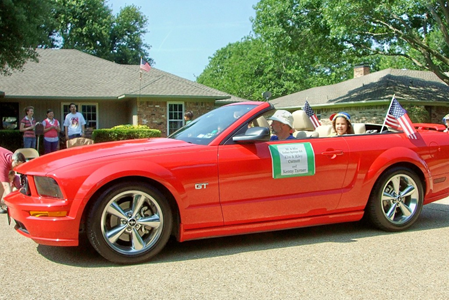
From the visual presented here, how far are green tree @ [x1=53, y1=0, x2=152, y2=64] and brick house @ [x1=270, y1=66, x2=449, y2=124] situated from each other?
2100 centimetres

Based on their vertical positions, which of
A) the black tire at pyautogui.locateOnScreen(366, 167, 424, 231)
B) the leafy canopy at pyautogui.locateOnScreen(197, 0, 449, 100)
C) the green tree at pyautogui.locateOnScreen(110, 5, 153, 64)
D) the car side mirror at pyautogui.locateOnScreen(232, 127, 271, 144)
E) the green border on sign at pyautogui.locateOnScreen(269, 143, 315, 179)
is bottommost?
the black tire at pyautogui.locateOnScreen(366, 167, 424, 231)

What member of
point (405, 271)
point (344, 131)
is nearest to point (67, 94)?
point (344, 131)

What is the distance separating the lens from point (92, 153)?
454cm

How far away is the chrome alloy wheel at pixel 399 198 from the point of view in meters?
5.61

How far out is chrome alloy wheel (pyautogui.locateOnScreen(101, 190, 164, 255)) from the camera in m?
4.30

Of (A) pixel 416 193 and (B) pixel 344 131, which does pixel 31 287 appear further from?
(A) pixel 416 193

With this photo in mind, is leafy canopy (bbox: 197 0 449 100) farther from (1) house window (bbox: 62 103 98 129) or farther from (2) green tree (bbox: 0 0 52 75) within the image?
(2) green tree (bbox: 0 0 52 75)

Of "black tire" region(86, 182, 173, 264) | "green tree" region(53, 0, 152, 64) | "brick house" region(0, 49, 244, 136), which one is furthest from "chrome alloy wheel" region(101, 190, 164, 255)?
"green tree" region(53, 0, 152, 64)

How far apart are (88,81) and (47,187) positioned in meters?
20.1

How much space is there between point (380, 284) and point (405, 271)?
0.47m

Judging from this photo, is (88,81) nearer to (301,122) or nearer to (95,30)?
(301,122)

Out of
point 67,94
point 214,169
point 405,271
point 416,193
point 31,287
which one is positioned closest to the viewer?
point 31,287

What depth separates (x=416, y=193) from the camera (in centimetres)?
575

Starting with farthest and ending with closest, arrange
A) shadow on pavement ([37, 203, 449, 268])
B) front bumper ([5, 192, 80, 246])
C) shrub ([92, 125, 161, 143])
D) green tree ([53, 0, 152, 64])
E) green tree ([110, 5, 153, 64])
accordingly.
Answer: green tree ([110, 5, 153, 64])
green tree ([53, 0, 152, 64])
shrub ([92, 125, 161, 143])
shadow on pavement ([37, 203, 449, 268])
front bumper ([5, 192, 80, 246])
